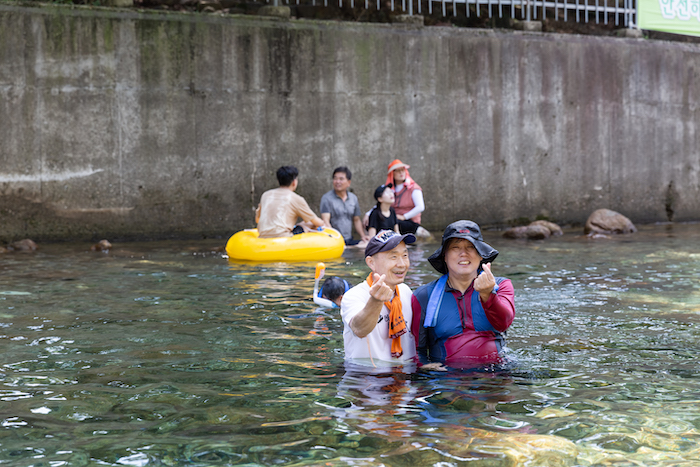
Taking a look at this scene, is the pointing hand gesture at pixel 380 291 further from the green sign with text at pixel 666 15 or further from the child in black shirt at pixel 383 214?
the green sign with text at pixel 666 15

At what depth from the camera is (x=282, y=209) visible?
12055 mm

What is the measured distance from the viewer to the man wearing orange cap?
13.3 meters

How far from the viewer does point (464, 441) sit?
13.0 ft

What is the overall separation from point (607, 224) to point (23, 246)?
1066 centimetres

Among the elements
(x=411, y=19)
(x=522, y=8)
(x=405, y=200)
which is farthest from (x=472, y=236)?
(x=522, y=8)

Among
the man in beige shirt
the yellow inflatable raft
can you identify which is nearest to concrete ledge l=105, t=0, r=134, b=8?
the man in beige shirt

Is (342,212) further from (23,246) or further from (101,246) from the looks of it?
(23,246)

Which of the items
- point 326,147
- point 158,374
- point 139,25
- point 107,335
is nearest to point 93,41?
point 139,25

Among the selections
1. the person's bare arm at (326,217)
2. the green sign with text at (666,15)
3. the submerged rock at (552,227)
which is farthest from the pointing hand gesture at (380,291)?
the green sign with text at (666,15)

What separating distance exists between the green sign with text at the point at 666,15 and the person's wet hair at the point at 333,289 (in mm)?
11436

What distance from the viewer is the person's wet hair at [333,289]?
25.7ft

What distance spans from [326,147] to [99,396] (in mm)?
10468

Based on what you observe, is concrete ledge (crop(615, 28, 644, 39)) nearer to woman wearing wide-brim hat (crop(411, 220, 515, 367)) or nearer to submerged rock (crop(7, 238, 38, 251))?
submerged rock (crop(7, 238, 38, 251))

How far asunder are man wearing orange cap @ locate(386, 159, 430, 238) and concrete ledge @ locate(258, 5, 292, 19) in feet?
11.7
